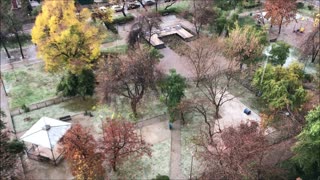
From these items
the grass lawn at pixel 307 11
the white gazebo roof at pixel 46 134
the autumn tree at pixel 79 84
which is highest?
the grass lawn at pixel 307 11

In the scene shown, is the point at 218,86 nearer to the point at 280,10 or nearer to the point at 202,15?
the point at 202,15

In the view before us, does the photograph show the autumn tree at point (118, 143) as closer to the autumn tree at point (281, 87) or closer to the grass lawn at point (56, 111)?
the grass lawn at point (56, 111)

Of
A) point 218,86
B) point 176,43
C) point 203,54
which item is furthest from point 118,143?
point 176,43

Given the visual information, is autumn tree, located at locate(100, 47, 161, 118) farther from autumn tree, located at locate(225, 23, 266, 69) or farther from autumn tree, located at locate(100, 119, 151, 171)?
autumn tree, located at locate(225, 23, 266, 69)

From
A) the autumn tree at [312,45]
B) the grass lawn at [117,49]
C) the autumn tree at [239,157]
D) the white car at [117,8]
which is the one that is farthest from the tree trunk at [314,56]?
the white car at [117,8]

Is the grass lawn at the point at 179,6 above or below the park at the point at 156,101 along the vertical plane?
above

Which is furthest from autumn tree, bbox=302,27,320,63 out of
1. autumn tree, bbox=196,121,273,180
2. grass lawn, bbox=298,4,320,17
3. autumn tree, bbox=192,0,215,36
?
autumn tree, bbox=196,121,273,180

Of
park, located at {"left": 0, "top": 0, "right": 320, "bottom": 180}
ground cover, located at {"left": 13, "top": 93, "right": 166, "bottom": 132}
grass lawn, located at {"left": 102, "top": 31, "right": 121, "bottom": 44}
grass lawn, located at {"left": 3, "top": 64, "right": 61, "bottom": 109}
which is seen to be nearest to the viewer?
park, located at {"left": 0, "top": 0, "right": 320, "bottom": 180}

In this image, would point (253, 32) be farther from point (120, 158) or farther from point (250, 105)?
point (120, 158)
